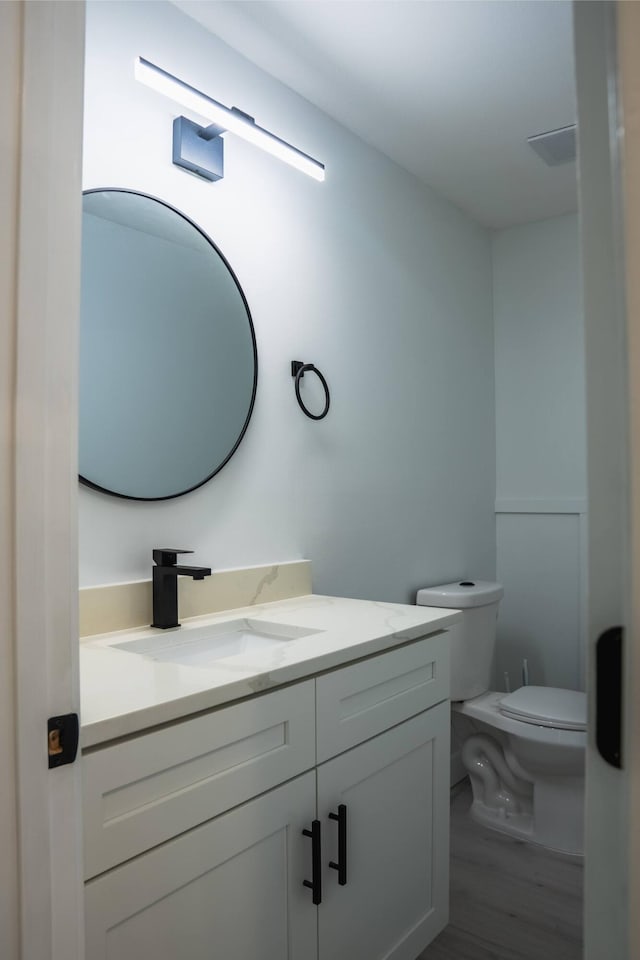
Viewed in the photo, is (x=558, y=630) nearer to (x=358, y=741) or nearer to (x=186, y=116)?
(x=358, y=741)

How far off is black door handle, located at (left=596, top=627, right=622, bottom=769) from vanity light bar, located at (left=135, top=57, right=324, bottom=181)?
148cm

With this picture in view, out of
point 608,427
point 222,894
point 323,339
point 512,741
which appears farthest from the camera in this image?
point 512,741

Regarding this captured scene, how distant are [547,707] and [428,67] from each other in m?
2.07

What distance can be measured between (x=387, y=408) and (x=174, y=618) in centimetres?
122

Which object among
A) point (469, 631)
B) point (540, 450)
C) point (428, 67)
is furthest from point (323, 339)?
point (540, 450)

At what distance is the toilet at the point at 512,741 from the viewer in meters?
2.29

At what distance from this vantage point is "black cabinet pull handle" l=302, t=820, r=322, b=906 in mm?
1270

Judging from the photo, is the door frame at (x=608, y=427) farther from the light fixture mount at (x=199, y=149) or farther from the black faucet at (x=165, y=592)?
the light fixture mount at (x=199, y=149)

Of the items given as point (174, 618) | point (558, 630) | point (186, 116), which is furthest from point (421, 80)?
point (558, 630)

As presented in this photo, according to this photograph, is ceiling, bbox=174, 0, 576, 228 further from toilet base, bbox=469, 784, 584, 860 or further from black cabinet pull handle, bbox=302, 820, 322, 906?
toilet base, bbox=469, 784, 584, 860

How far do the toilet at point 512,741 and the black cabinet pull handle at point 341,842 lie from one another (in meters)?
1.18

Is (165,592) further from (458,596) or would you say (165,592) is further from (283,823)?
(458,596)

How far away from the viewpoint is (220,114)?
5.32 ft

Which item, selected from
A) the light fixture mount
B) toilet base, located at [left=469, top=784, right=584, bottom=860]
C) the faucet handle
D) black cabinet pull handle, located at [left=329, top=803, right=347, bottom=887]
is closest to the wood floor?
toilet base, located at [left=469, top=784, right=584, bottom=860]
